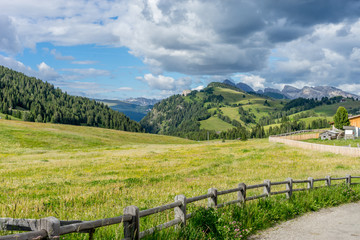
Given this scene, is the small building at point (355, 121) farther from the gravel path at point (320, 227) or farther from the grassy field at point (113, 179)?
the gravel path at point (320, 227)

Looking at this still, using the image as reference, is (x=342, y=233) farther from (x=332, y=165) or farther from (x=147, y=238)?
(x=332, y=165)

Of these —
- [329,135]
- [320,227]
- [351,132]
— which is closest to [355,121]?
[351,132]

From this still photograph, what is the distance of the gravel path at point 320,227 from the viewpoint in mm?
10222

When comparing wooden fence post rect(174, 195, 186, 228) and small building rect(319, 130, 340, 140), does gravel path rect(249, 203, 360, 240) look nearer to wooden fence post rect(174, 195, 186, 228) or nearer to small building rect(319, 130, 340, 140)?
wooden fence post rect(174, 195, 186, 228)

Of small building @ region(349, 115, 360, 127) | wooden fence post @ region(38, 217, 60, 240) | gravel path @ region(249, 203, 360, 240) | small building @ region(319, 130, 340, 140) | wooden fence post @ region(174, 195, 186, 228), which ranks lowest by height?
gravel path @ region(249, 203, 360, 240)

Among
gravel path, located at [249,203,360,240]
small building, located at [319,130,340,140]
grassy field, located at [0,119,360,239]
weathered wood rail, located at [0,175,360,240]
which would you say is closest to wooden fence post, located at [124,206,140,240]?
weathered wood rail, located at [0,175,360,240]

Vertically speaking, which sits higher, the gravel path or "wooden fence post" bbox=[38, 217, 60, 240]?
"wooden fence post" bbox=[38, 217, 60, 240]

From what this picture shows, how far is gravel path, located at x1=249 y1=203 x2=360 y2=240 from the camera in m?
10.2

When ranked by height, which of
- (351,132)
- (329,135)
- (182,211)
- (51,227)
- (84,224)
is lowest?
(182,211)

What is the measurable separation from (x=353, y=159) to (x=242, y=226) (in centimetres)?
3323

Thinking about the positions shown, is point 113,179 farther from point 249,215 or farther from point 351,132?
point 351,132

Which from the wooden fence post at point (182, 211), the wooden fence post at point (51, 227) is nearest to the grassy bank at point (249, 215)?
the wooden fence post at point (182, 211)

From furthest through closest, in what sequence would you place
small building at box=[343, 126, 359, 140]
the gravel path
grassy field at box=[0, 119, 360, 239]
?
small building at box=[343, 126, 359, 140], grassy field at box=[0, 119, 360, 239], the gravel path

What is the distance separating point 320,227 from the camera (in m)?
11.4
